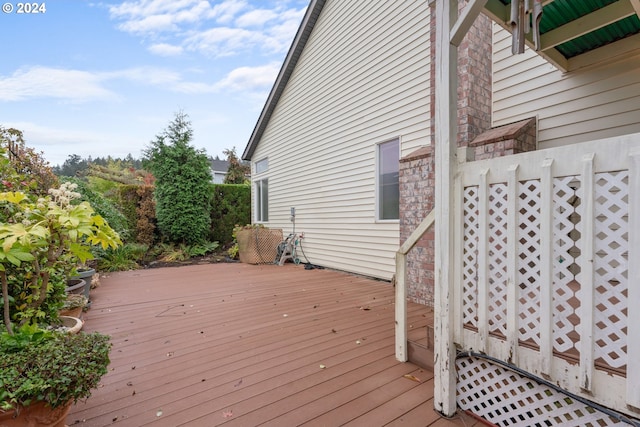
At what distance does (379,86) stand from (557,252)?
4.78m

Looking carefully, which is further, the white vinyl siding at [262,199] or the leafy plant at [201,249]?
the white vinyl siding at [262,199]

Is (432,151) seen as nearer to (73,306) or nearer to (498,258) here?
(498,258)

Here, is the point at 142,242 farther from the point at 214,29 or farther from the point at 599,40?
the point at 599,40

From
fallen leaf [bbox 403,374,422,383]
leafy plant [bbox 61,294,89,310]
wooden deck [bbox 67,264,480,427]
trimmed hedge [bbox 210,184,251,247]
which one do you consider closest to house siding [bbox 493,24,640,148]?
wooden deck [bbox 67,264,480,427]

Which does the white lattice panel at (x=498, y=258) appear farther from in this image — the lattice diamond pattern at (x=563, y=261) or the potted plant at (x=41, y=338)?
the potted plant at (x=41, y=338)

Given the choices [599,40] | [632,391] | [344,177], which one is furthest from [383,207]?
[632,391]

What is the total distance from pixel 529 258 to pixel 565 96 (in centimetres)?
259

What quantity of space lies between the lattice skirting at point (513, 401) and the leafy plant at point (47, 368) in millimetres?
2107

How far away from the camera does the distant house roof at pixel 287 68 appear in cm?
711

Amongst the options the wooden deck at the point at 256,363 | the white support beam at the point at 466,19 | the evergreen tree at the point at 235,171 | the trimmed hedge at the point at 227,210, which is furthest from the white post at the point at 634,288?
the evergreen tree at the point at 235,171

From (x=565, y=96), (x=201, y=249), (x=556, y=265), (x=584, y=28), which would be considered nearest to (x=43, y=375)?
(x=556, y=265)

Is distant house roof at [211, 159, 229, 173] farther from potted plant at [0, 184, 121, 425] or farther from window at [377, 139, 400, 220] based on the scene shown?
potted plant at [0, 184, 121, 425]

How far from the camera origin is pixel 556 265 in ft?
4.75

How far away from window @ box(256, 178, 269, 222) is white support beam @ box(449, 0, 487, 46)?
26.5ft
